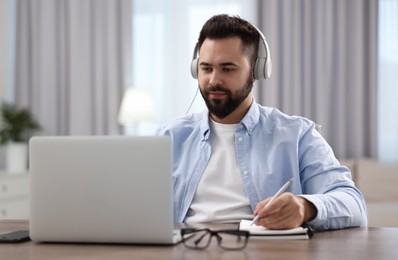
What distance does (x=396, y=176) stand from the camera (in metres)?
4.21

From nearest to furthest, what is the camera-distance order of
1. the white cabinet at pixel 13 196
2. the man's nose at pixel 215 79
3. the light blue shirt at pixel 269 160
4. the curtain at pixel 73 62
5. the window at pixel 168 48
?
1. the light blue shirt at pixel 269 160
2. the man's nose at pixel 215 79
3. the white cabinet at pixel 13 196
4. the window at pixel 168 48
5. the curtain at pixel 73 62

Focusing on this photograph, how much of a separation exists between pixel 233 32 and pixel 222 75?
16cm

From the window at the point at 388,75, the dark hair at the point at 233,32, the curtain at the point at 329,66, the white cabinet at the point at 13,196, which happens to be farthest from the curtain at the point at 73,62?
the dark hair at the point at 233,32

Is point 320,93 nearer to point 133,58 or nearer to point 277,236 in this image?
point 133,58

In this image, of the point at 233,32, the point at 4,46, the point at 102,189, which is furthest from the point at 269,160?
the point at 4,46

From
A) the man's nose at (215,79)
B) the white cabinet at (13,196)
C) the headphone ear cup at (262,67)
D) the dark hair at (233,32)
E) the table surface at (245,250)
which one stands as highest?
the dark hair at (233,32)

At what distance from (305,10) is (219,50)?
8.91 ft

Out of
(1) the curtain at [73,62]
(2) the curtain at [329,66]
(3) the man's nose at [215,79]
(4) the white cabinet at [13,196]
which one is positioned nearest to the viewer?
(3) the man's nose at [215,79]

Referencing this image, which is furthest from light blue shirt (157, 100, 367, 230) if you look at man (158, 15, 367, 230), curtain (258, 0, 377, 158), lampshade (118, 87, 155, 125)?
curtain (258, 0, 377, 158)

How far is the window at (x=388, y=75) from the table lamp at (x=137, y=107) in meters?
1.67

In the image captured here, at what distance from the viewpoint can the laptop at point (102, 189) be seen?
1301 millimetres

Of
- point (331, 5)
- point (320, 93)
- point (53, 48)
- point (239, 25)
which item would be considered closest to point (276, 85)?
point (320, 93)

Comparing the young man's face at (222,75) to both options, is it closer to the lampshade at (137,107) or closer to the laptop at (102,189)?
the laptop at (102,189)

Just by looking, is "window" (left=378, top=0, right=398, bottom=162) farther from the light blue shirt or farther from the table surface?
the table surface
